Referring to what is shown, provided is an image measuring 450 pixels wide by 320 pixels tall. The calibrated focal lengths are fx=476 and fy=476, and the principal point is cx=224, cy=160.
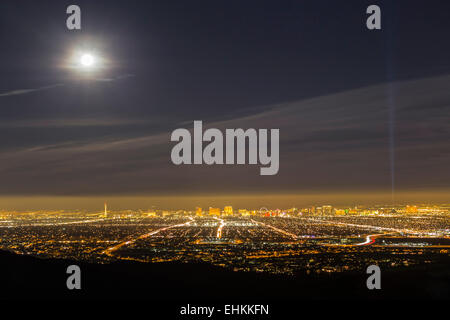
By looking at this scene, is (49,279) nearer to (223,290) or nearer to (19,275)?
(19,275)

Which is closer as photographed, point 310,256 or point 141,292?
point 141,292
